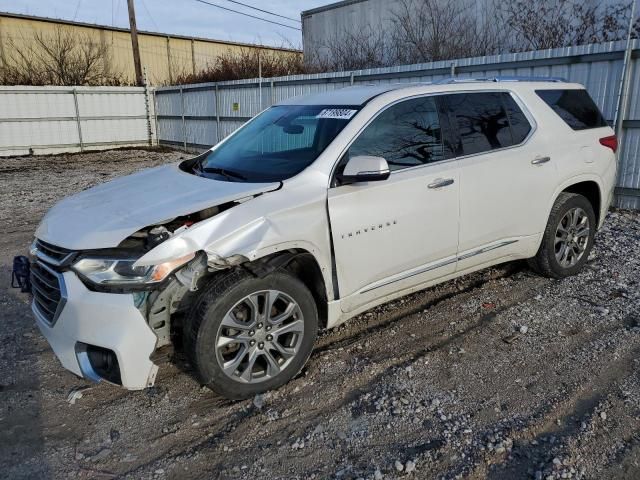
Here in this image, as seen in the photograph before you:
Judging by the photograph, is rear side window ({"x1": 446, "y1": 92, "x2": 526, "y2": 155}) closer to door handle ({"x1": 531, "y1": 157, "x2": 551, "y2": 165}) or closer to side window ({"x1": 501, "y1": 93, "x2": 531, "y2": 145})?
side window ({"x1": 501, "y1": 93, "x2": 531, "y2": 145})

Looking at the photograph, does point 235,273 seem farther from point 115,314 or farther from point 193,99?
point 193,99

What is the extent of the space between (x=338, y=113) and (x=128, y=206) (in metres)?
1.57

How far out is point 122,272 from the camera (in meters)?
2.74

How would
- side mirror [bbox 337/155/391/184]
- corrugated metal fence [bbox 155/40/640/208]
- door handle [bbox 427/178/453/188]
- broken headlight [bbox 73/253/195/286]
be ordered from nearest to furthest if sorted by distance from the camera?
broken headlight [bbox 73/253/195/286] < side mirror [bbox 337/155/391/184] < door handle [bbox 427/178/453/188] < corrugated metal fence [bbox 155/40/640/208]

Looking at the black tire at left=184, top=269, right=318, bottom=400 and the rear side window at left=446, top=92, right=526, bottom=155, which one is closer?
the black tire at left=184, top=269, right=318, bottom=400

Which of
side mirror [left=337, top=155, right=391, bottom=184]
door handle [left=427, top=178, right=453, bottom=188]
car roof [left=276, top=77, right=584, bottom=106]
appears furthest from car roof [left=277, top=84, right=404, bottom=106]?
door handle [left=427, top=178, right=453, bottom=188]

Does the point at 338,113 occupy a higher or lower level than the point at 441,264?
higher

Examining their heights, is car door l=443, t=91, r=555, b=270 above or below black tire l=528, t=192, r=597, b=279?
above

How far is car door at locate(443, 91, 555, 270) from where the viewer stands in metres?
3.92

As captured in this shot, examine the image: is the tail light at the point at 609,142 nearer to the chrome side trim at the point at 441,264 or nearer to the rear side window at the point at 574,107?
the rear side window at the point at 574,107

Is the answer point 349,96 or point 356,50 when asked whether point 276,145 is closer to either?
point 349,96

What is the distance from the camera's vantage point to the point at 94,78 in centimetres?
2453

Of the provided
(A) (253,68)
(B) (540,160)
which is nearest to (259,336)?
(B) (540,160)

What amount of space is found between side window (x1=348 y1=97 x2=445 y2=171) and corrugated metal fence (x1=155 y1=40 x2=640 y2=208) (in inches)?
207
